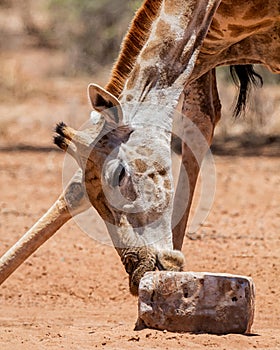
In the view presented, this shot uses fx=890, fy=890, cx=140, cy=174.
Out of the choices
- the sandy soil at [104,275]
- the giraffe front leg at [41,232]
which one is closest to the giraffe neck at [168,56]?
the giraffe front leg at [41,232]

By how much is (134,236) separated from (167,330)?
519 mm

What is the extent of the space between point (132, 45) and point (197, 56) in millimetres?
501

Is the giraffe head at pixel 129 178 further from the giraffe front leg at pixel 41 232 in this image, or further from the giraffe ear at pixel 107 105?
the giraffe front leg at pixel 41 232

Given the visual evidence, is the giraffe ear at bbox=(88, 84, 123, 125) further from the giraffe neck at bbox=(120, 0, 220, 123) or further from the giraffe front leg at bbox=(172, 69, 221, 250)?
the giraffe front leg at bbox=(172, 69, 221, 250)

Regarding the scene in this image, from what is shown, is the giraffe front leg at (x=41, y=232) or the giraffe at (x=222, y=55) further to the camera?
the giraffe at (x=222, y=55)

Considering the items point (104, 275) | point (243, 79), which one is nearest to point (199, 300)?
point (104, 275)

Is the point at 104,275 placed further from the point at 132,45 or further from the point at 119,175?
the point at 132,45

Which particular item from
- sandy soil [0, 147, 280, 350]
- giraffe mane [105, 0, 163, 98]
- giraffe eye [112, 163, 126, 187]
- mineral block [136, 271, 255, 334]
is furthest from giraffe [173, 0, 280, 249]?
mineral block [136, 271, 255, 334]

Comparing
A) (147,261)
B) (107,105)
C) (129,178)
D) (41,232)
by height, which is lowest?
(147,261)

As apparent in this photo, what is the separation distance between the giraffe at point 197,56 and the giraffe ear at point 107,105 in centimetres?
21

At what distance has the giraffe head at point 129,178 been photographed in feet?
15.3

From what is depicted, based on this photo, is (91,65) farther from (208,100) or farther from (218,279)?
(218,279)

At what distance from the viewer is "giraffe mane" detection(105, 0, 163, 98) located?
507 cm

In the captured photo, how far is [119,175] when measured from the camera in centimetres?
471
